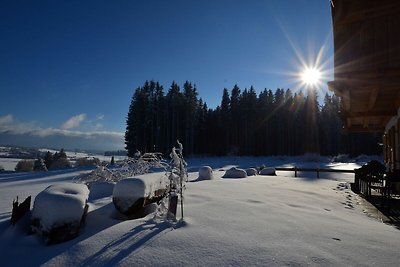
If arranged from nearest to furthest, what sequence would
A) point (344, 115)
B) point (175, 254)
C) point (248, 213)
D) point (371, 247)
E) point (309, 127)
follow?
1. point (175, 254)
2. point (371, 247)
3. point (248, 213)
4. point (344, 115)
5. point (309, 127)

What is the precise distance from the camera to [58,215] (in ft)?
14.2

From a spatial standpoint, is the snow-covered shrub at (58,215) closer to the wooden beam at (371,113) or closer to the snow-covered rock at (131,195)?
the snow-covered rock at (131,195)

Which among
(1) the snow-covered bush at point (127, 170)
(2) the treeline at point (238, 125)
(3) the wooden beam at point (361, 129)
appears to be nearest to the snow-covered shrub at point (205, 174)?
(1) the snow-covered bush at point (127, 170)

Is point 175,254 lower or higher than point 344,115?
lower

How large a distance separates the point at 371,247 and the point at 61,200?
468cm

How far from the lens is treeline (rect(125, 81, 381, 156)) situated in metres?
57.4

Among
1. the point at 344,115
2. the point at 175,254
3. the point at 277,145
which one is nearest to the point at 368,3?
the point at 344,115

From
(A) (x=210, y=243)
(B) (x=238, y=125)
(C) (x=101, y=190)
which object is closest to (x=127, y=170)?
(C) (x=101, y=190)

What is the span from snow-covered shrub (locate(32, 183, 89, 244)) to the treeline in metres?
52.0

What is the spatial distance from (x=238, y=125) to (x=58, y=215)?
187 ft

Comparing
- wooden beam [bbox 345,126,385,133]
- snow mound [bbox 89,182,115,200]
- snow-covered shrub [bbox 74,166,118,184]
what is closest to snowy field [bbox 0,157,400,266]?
snow mound [bbox 89,182,115,200]

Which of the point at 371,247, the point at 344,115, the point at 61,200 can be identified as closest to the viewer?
the point at 371,247

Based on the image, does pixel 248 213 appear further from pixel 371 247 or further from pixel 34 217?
pixel 34 217

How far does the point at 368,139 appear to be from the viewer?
6009cm
